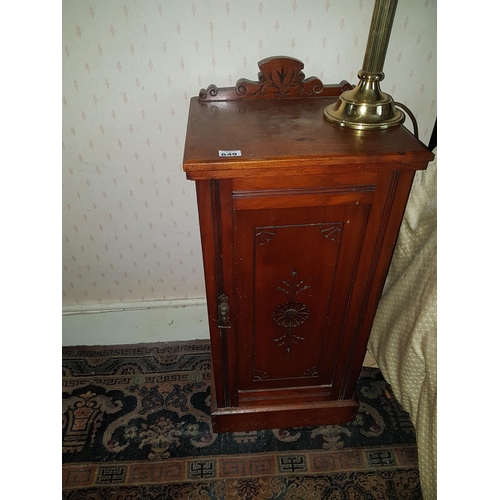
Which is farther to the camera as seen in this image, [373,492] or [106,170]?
[106,170]

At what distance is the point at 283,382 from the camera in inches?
56.1

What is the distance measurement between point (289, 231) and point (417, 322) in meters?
0.53

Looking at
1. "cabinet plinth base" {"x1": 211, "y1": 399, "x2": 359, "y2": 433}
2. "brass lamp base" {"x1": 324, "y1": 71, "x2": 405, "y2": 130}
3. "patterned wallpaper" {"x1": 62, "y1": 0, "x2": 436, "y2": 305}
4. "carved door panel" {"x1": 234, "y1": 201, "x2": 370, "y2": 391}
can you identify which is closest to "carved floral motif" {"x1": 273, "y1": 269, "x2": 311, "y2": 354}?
"carved door panel" {"x1": 234, "y1": 201, "x2": 370, "y2": 391}

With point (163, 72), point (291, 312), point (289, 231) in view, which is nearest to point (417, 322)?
point (291, 312)

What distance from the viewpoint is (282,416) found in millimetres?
1493

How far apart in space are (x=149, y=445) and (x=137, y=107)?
1.23 m

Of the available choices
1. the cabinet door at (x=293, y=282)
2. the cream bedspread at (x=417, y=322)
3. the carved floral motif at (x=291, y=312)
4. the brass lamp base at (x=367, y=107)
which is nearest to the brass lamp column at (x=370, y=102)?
the brass lamp base at (x=367, y=107)

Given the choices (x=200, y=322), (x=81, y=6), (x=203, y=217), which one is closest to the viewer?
(x=203, y=217)

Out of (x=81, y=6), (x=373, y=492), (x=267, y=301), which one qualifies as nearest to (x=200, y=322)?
(x=267, y=301)

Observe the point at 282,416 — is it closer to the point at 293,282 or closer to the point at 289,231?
the point at 293,282

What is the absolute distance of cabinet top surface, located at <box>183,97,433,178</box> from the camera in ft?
3.02

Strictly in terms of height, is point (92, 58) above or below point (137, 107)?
above

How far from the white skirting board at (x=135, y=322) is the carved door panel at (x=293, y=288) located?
1.76 ft

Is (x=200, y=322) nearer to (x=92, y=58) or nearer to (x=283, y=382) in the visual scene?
(x=283, y=382)
